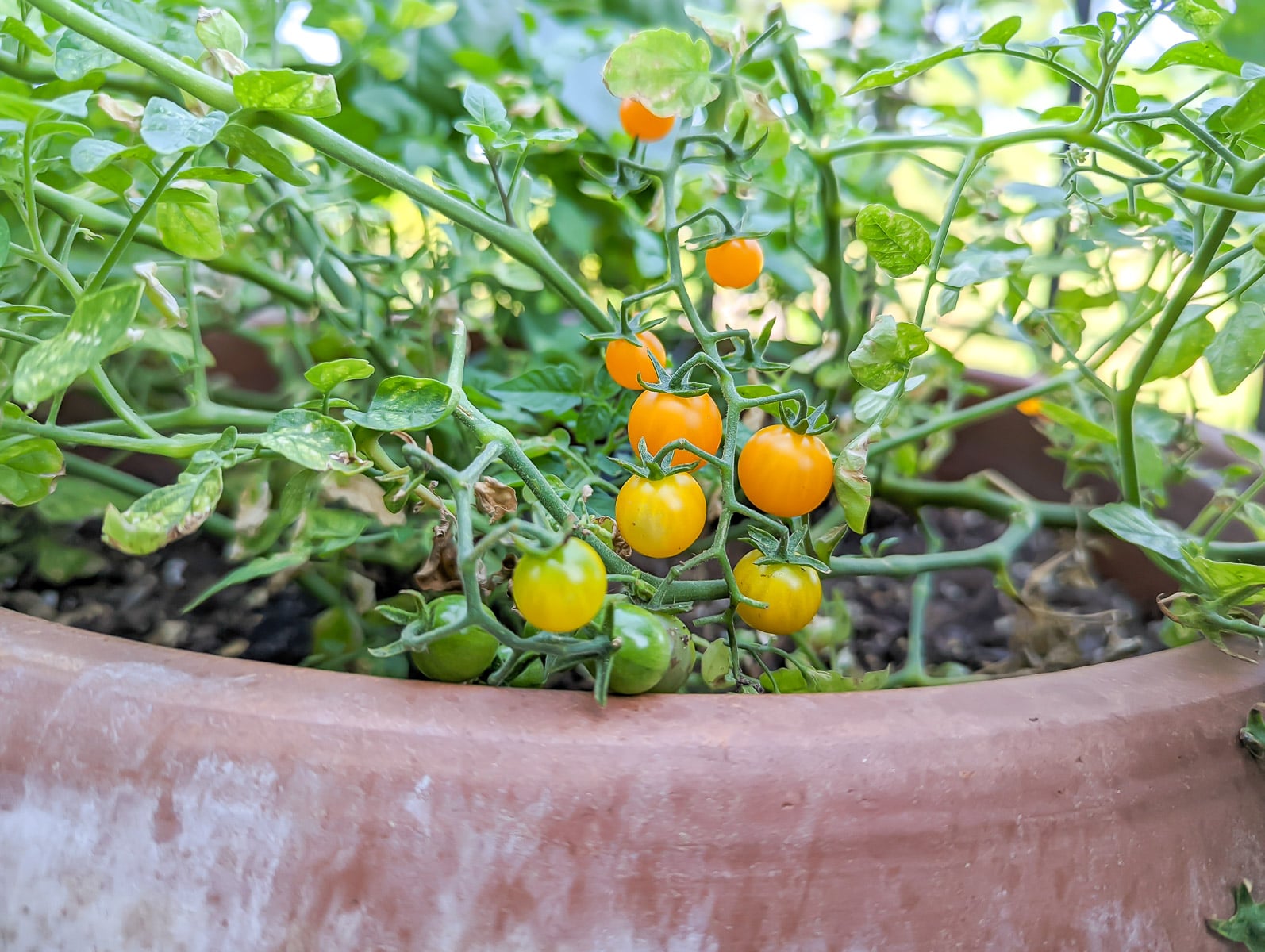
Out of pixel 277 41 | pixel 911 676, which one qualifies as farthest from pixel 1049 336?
pixel 277 41

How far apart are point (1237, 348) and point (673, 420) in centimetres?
27

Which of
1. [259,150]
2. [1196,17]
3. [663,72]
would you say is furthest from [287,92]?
[1196,17]

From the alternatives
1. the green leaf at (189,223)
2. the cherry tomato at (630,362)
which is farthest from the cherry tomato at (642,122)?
the green leaf at (189,223)

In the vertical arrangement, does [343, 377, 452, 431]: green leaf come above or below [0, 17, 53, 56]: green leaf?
below

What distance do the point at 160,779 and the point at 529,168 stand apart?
614mm

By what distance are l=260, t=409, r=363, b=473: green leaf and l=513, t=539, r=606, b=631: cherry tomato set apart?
0.09m

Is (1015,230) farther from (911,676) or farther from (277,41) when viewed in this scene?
(277,41)

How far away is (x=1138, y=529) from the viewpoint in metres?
0.44

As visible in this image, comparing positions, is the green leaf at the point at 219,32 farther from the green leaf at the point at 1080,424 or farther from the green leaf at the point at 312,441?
the green leaf at the point at 1080,424

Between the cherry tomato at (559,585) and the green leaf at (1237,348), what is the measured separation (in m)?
0.32

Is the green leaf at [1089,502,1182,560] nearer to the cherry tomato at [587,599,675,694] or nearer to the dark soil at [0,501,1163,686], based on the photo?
the dark soil at [0,501,1163,686]

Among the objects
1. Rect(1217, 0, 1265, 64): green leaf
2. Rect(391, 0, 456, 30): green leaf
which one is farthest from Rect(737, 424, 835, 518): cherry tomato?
Rect(391, 0, 456, 30): green leaf

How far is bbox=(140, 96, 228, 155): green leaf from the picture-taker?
1.07ft

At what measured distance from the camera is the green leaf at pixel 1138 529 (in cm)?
43
